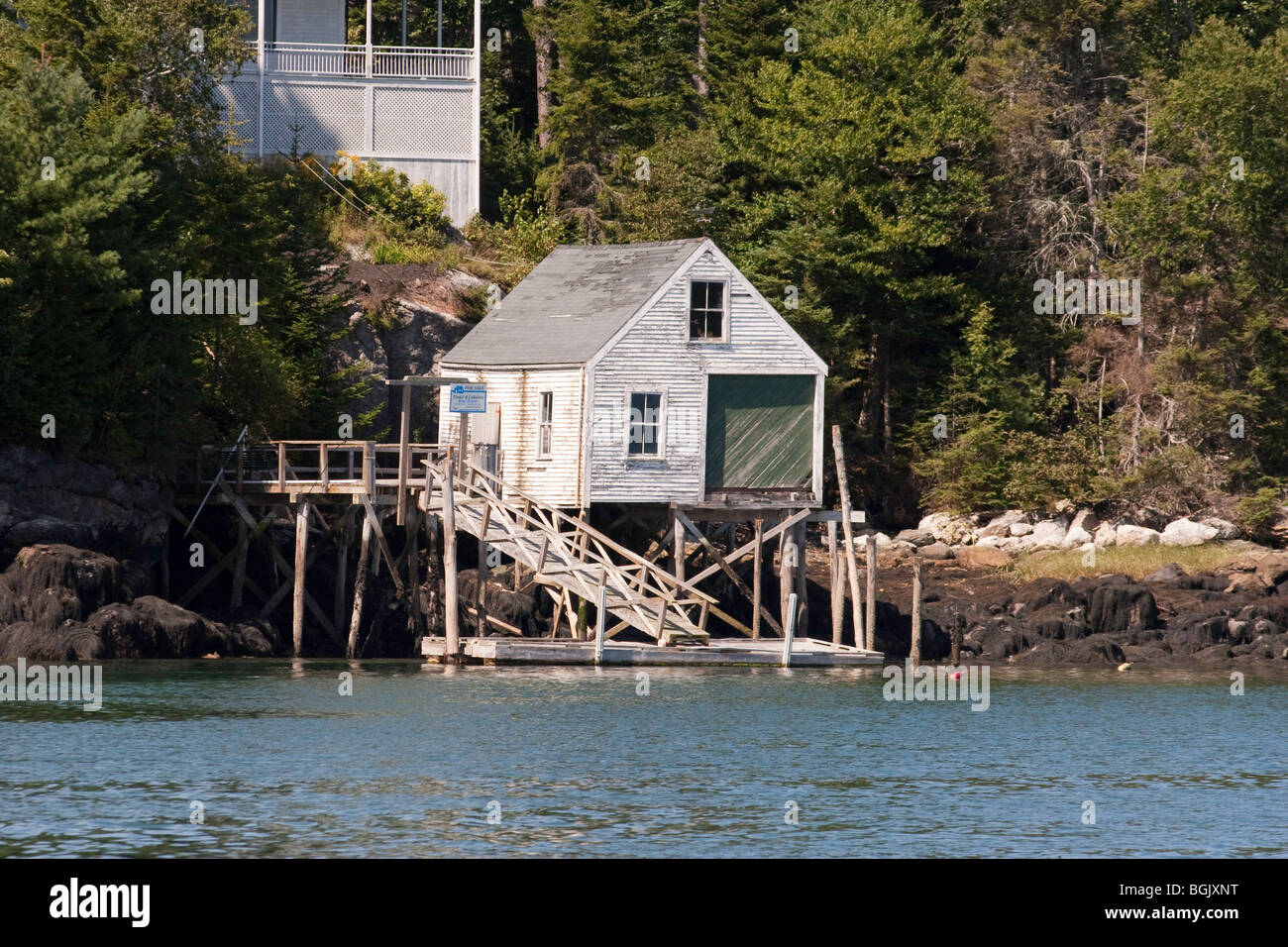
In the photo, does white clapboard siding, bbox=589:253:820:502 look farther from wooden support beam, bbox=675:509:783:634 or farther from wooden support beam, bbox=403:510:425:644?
wooden support beam, bbox=403:510:425:644

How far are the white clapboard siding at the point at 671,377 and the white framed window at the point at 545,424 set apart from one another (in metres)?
1.10

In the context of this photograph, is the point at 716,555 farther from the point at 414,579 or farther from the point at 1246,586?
the point at 1246,586

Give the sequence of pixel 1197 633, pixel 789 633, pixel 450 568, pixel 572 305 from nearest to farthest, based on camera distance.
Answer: pixel 450 568 < pixel 789 633 < pixel 572 305 < pixel 1197 633

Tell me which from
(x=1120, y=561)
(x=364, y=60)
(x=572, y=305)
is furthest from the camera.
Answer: (x=364, y=60)

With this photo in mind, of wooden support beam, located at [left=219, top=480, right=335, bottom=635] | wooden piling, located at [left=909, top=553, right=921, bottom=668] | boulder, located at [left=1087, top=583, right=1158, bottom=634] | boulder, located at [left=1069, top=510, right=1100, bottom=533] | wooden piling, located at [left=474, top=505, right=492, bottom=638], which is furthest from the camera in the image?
boulder, located at [left=1069, top=510, right=1100, bottom=533]

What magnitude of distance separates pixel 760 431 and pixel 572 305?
4.87 meters

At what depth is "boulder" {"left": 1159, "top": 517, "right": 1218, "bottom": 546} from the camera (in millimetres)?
47250

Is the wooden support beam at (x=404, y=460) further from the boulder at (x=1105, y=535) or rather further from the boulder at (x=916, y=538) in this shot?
the boulder at (x=1105, y=535)

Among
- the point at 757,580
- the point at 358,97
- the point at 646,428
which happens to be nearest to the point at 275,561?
the point at 646,428

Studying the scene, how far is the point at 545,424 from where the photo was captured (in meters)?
38.8

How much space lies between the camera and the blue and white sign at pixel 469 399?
128ft

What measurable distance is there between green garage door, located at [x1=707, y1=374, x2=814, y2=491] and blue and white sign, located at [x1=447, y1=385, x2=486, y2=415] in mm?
4581

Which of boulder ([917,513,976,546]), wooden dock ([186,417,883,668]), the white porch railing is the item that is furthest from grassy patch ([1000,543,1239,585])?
the white porch railing
